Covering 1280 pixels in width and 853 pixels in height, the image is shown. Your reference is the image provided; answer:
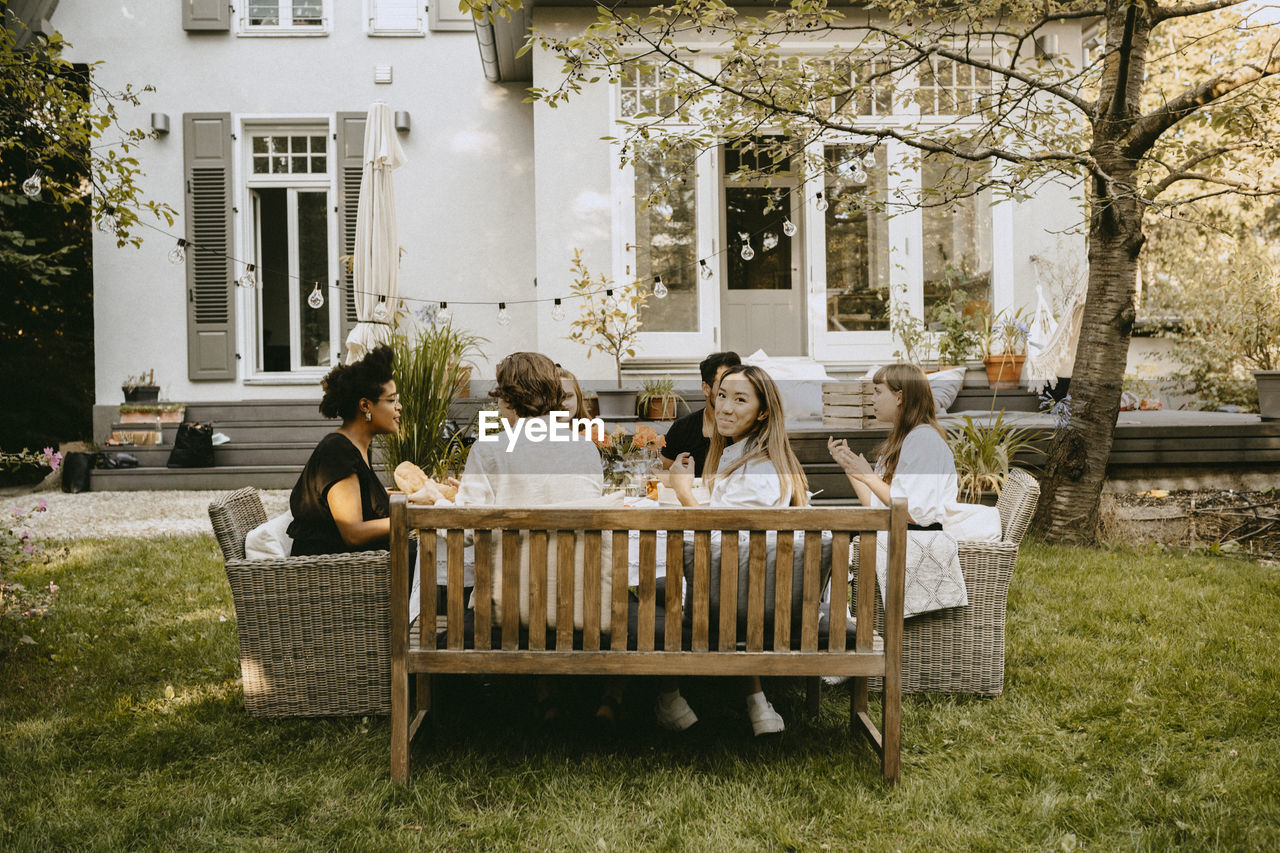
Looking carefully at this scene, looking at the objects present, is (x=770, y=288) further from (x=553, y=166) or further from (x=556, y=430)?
(x=556, y=430)

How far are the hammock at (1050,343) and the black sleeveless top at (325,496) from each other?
18.7 ft

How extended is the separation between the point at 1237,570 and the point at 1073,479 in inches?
36.1

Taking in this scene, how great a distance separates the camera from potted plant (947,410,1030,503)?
5316mm

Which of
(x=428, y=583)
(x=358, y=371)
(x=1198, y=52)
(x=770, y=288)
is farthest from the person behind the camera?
(x=1198, y=52)

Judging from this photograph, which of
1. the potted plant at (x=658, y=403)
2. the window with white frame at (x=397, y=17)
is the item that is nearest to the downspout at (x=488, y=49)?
the window with white frame at (x=397, y=17)

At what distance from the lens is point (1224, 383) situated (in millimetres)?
8500

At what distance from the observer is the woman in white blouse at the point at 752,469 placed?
2555 mm

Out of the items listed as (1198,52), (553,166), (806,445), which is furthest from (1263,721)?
(1198,52)

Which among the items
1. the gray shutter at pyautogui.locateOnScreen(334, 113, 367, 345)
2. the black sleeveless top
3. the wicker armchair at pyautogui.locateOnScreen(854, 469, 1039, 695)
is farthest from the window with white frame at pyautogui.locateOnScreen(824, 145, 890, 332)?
the black sleeveless top

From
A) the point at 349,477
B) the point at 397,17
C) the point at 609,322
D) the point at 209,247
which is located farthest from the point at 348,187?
the point at 349,477

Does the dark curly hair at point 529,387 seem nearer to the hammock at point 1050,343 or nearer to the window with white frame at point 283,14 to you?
the hammock at point 1050,343

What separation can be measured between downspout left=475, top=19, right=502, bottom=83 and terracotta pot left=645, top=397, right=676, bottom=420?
321cm

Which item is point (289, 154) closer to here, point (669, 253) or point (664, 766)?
point (669, 253)

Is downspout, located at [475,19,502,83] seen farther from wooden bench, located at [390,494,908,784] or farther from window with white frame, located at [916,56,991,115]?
wooden bench, located at [390,494,908,784]
